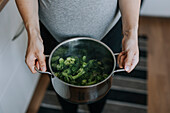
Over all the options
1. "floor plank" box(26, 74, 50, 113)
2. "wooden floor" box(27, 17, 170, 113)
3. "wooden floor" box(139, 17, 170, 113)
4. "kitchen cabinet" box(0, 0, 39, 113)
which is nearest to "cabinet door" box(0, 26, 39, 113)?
"kitchen cabinet" box(0, 0, 39, 113)

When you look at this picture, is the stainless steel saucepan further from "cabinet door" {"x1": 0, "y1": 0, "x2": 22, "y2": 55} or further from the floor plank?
the floor plank

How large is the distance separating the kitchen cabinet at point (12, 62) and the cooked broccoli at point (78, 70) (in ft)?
0.85

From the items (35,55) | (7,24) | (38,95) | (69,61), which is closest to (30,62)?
(35,55)

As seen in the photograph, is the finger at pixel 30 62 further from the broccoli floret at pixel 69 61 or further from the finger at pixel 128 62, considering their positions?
the finger at pixel 128 62

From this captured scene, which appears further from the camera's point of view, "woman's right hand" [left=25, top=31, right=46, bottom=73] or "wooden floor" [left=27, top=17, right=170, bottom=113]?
"wooden floor" [left=27, top=17, right=170, bottom=113]

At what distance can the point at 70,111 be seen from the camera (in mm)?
1043

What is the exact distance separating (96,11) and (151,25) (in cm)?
124

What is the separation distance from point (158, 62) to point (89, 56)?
3.08 ft

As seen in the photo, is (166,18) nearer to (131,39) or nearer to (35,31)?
(131,39)

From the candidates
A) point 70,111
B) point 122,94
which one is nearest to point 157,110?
point 122,94

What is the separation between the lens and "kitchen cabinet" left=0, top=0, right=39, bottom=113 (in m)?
0.71

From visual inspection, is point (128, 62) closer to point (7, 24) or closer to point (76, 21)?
point (76, 21)

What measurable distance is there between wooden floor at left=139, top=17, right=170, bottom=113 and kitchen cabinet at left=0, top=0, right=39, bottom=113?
0.82 meters

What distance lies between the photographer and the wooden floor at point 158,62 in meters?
1.21
